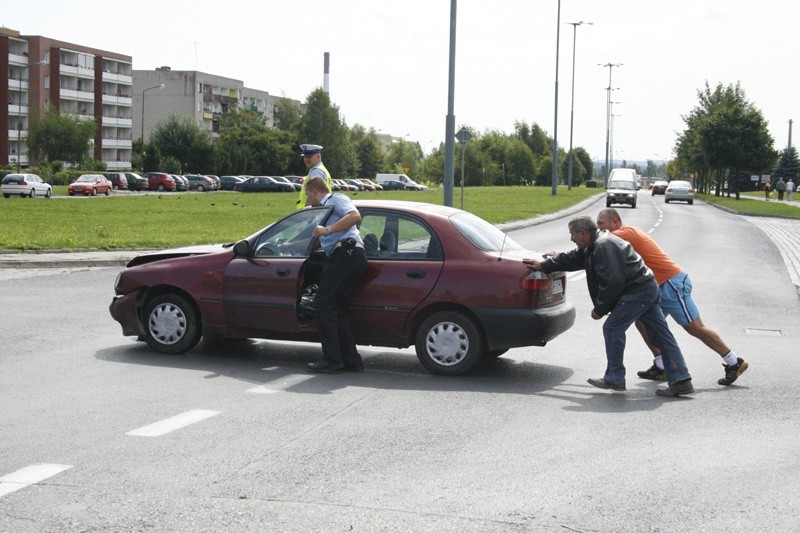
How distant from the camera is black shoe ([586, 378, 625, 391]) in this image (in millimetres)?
8055

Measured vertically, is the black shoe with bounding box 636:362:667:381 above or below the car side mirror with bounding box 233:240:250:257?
below

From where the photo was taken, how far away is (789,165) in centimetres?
10219

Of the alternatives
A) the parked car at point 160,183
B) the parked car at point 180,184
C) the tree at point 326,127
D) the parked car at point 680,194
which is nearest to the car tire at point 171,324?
the parked car at point 680,194

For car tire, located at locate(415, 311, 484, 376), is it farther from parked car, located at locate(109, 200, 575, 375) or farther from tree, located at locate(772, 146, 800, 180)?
tree, located at locate(772, 146, 800, 180)

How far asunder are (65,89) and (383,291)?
364 feet

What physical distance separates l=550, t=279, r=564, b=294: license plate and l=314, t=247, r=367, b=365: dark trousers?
1.62m

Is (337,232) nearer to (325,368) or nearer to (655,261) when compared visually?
(325,368)

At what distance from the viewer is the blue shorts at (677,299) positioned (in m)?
8.45

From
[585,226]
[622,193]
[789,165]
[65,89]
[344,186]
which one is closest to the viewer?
[585,226]

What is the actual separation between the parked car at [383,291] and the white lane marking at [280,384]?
53cm

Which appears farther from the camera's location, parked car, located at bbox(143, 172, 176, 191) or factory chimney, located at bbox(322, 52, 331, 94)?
factory chimney, located at bbox(322, 52, 331, 94)

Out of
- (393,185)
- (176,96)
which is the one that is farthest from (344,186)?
(176,96)

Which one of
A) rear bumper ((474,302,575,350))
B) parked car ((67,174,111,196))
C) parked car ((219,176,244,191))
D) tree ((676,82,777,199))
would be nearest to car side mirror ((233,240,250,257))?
rear bumper ((474,302,575,350))

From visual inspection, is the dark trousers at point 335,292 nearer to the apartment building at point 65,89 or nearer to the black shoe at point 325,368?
the black shoe at point 325,368
